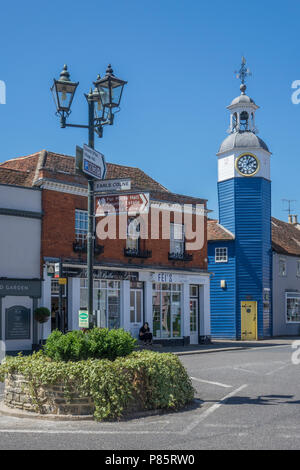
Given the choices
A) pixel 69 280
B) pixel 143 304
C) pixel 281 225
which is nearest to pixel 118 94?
pixel 69 280

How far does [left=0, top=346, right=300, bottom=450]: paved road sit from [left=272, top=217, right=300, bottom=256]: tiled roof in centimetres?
2741

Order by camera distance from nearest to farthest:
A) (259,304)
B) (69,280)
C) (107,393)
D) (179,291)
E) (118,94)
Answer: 1. (107,393)
2. (118,94)
3. (69,280)
4. (179,291)
5. (259,304)

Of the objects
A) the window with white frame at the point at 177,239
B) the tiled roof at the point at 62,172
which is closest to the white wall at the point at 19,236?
the tiled roof at the point at 62,172

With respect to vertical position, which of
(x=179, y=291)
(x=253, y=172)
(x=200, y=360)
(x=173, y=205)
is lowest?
(x=200, y=360)

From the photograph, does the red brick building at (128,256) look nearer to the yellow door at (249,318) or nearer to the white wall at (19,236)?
the white wall at (19,236)

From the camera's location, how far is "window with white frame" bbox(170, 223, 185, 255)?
95.0 ft

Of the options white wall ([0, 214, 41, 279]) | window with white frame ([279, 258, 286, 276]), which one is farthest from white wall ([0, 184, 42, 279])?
window with white frame ([279, 258, 286, 276])

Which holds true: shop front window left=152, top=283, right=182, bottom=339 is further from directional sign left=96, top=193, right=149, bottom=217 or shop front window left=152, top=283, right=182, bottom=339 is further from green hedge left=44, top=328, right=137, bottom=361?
green hedge left=44, top=328, right=137, bottom=361

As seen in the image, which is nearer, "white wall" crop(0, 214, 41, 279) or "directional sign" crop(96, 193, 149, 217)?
"directional sign" crop(96, 193, 149, 217)

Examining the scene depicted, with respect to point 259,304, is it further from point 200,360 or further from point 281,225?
point 200,360

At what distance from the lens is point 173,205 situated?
28906 millimetres

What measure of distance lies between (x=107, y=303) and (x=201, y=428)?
1767 centimetres

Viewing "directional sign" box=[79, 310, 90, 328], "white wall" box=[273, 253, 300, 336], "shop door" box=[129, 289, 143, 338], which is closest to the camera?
"directional sign" box=[79, 310, 90, 328]
